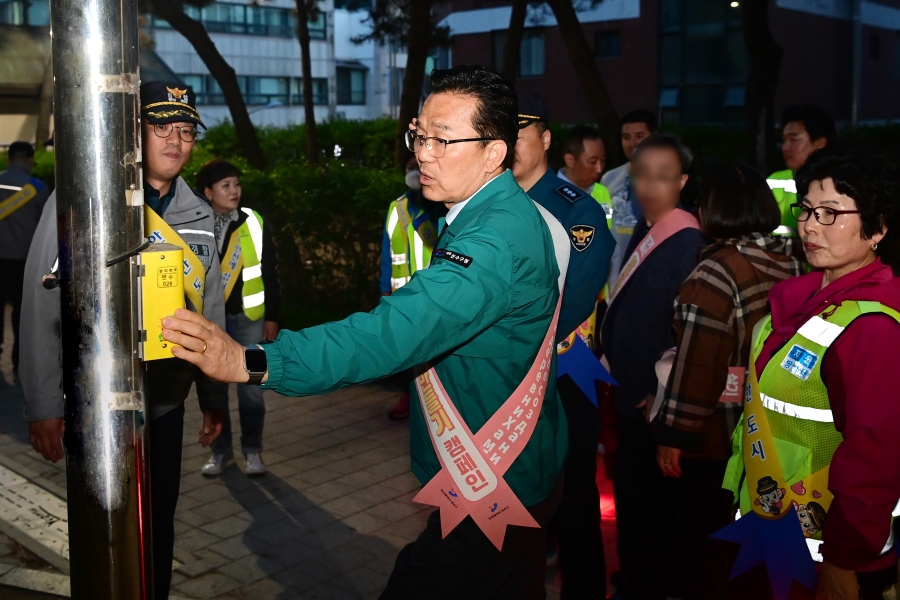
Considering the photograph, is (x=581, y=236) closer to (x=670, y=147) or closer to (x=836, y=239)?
(x=670, y=147)

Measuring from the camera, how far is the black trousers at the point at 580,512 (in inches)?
171

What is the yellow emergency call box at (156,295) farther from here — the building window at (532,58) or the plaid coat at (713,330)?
the building window at (532,58)

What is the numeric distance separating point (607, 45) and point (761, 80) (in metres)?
24.6

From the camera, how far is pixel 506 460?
2891 millimetres

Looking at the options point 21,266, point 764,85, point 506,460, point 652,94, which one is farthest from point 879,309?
point 652,94

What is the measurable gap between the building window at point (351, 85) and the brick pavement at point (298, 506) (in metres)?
50.0

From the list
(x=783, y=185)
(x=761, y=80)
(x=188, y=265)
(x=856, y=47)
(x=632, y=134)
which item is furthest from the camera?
(x=856, y=47)

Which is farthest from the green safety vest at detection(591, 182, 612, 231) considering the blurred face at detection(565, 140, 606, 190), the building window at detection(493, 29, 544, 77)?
the building window at detection(493, 29, 544, 77)

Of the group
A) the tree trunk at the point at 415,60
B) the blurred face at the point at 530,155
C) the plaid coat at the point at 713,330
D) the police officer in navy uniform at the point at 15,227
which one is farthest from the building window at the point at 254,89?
the plaid coat at the point at 713,330

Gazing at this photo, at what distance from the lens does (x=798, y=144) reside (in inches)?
251

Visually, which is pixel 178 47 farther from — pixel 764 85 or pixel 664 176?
pixel 664 176

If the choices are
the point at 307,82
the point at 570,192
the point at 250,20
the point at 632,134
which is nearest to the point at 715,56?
Result: the point at 307,82

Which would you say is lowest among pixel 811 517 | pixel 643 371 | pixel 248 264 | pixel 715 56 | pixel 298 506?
pixel 298 506

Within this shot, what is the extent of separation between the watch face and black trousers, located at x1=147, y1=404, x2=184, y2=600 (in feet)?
5.10
